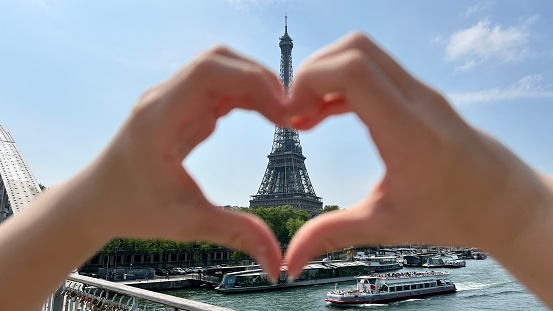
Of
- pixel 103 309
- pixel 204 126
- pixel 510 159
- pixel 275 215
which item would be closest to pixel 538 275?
pixel 510 159

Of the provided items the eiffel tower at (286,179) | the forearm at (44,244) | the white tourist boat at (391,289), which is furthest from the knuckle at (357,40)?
the eiffel tower at (286,179)

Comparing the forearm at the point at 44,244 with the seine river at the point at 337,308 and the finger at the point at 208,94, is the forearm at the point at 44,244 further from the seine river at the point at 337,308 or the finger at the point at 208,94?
the seine river at the point at 337,308

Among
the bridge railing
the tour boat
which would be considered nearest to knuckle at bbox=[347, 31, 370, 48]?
the bridge railing

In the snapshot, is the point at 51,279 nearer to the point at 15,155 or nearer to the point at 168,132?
the point at 168,132

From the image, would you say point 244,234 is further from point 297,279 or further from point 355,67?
point 297,279

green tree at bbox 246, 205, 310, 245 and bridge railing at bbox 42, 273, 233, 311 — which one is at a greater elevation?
green tree at bbox 246, 205, 310, 245

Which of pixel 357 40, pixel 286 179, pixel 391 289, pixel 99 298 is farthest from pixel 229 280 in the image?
pixel 286 179

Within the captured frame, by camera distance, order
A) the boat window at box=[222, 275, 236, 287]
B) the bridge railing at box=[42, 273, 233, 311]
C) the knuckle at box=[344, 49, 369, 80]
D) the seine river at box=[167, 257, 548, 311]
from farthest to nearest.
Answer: the boat window at box=[222, 275, 236, 287]
the seine river at box=[167, 257, 548, 311]
the bridge railing at box=[42, 273, 233, 311]
the knuckle at box=[344, 49, 369, 80]

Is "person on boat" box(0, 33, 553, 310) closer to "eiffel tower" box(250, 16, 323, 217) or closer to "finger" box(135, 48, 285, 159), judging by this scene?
"finger" box(135, 48, 285, 159)
